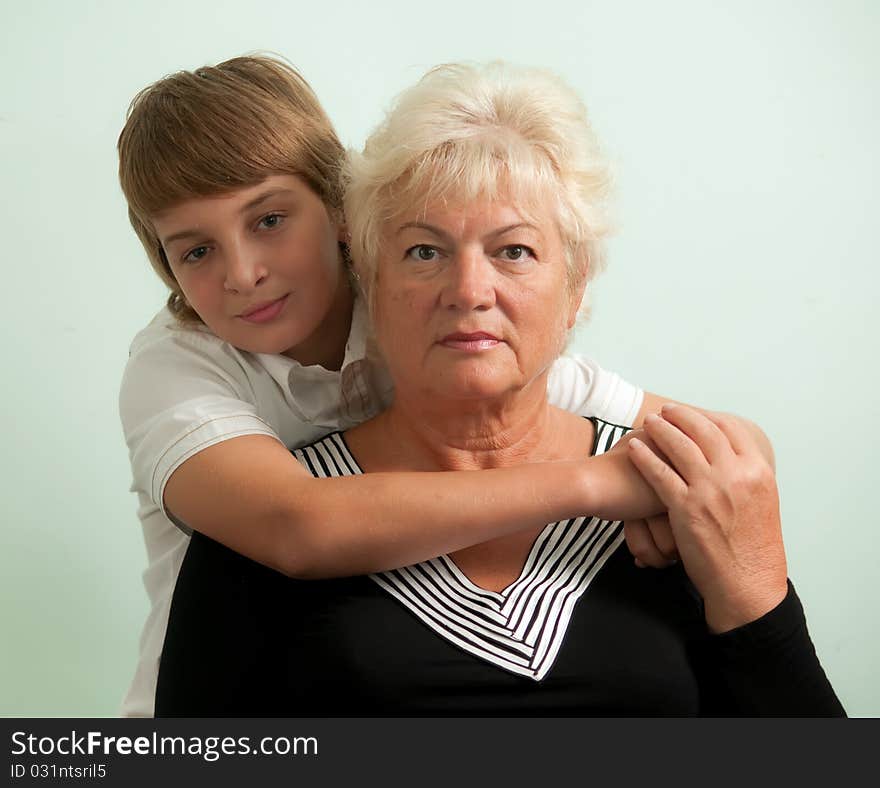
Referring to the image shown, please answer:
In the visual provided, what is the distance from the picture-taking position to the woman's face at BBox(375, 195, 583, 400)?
1.80 m

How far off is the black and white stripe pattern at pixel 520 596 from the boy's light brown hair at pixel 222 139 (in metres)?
0.46

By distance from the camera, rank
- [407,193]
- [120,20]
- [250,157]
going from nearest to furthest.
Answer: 1. [407,193]
2. [250,157]
3. [120,20]

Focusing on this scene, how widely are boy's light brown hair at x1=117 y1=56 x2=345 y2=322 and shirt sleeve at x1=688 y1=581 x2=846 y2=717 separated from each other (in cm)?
88

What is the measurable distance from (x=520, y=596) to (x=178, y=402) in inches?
23.0

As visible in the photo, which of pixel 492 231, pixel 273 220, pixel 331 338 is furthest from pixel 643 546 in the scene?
pixel 273 220

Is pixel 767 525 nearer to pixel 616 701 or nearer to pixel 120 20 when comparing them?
pixel 616 701

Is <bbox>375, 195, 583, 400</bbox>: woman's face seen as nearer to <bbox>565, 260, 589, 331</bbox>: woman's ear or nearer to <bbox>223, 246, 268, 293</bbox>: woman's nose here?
<bbox>565, 260, 589, 331</bbox>: woman's ear

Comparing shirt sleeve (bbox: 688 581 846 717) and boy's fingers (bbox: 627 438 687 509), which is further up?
boy's fingers (bbox: 627 438 687 509)

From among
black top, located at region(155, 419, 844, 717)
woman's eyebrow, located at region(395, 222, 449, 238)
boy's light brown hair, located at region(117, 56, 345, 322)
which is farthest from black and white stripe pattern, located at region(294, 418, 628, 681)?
boy's light brown hair, located at region(117, 56, 345, 322)

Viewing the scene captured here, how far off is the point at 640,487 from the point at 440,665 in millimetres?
350

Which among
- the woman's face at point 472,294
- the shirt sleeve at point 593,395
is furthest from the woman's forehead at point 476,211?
the shirt sleeve at point 593,395
